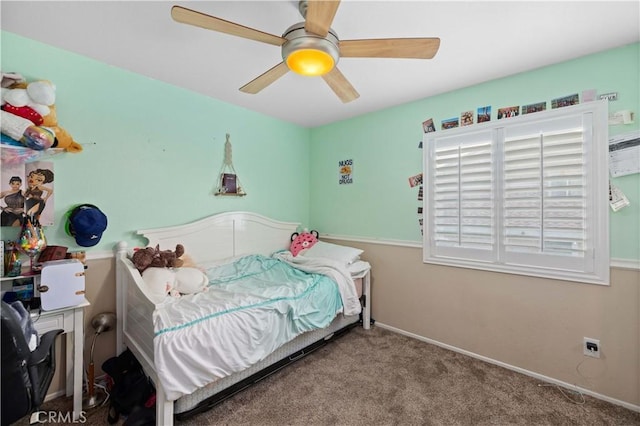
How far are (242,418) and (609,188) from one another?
285 cm

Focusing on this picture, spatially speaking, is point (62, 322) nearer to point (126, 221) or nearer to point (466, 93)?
point (126, 221)

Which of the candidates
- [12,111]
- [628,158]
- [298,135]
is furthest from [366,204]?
[12,111]

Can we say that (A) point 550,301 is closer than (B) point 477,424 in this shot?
No

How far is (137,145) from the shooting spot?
7.63 ft

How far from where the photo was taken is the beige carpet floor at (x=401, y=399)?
1.76m

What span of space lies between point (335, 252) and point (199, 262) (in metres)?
1.38

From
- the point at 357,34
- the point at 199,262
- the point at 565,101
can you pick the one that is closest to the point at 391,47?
the point at 357,34

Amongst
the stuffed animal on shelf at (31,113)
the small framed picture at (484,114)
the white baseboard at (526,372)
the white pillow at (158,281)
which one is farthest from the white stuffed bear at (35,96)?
the white baseboard at (526,372)

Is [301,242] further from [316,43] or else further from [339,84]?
[316,43]

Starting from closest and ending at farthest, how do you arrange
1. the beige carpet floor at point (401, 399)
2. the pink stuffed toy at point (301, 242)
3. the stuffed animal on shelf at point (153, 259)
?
1. the beige carpet floor at point (401, 399)
2. the stuffed animal on shelf at point (153, 259)
3. the pink stuffed toy at point (301, 242)

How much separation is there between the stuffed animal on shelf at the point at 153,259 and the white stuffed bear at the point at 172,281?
0.04 metres

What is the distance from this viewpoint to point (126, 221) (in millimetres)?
2266

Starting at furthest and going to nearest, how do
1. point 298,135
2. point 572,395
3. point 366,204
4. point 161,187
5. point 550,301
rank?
point 298,135, point 366,204, point 161,187, point 550,301, point 572,395

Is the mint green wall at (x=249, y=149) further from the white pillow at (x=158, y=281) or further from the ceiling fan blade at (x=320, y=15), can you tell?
the ceiling fan blade at (x=320, y=15)
